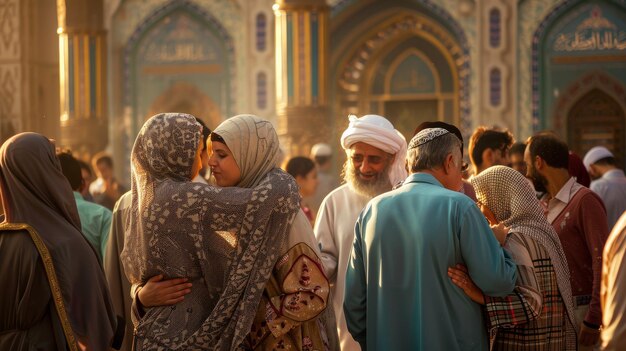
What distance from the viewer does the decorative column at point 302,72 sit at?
12.6 m

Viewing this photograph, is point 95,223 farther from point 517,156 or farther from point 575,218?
point 517,156

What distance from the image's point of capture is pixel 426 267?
11.6 ft

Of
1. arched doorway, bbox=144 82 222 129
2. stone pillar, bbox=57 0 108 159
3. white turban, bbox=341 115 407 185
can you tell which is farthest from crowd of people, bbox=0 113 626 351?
arched doorway, bbox=144 82 222 129

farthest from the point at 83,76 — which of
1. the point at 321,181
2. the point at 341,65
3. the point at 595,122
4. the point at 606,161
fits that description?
the point at 606,161

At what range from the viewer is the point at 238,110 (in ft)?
49.0

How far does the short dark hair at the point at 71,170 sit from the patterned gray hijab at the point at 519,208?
2.11m

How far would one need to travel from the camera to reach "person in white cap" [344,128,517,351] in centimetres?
351

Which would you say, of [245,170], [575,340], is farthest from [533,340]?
[245,170]

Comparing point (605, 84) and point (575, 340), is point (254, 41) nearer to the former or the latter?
point (605, 84)

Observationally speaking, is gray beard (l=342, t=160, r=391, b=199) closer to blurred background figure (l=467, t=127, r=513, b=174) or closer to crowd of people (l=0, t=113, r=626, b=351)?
crowd of people (l=0, t=113, r=626, b=351)

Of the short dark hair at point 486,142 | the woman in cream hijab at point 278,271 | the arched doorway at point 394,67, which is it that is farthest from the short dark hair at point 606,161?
the arched doorway at point 394,67

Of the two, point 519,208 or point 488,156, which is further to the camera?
point 488,156

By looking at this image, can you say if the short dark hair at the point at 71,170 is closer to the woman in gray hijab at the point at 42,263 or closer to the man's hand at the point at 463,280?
the woman in gray hijab at the point at 42,263

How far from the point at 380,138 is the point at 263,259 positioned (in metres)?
1.34
